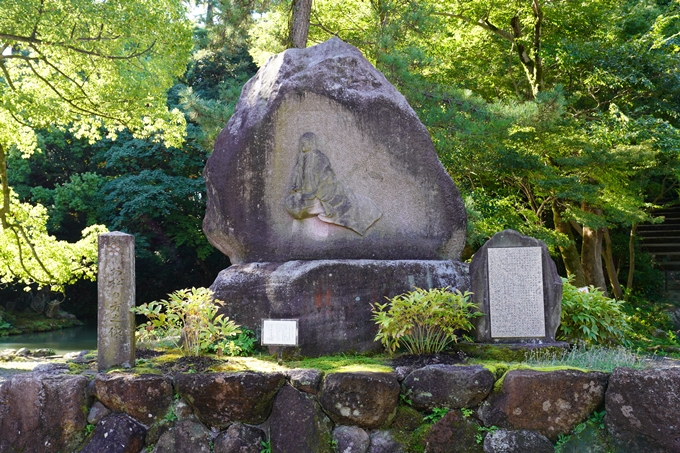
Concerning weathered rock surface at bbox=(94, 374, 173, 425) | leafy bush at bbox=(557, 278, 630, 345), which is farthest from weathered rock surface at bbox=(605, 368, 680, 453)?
weathered rock surface at bbox=(94, 374, 173, 425)

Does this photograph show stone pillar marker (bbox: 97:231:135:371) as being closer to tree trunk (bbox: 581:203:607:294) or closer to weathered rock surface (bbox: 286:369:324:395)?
weathered rock surface (bbox: 286:369:324:395)

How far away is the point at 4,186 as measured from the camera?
36.2 feet

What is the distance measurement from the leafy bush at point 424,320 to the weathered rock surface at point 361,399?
841 millimetres

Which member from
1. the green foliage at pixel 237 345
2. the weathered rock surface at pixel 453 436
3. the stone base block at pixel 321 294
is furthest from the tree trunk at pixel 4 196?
the weathered rock surface at pixel 453 436

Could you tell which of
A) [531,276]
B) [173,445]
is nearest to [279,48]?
[531,276]

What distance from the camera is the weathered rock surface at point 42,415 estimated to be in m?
4.70

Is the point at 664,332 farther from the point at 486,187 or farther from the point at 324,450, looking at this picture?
the point at 324,450

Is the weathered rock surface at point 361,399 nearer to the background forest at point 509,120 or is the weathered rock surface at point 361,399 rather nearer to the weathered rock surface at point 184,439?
the weathered rock surface at point 184,439

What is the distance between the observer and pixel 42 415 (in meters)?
4.72

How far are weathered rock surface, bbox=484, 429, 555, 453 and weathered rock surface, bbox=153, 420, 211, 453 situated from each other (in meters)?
2.06

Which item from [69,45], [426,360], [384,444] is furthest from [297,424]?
[69,45]

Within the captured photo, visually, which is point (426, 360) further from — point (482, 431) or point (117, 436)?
point (117, 436)

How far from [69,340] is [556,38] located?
567 inches

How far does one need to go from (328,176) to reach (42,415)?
3.34 m
